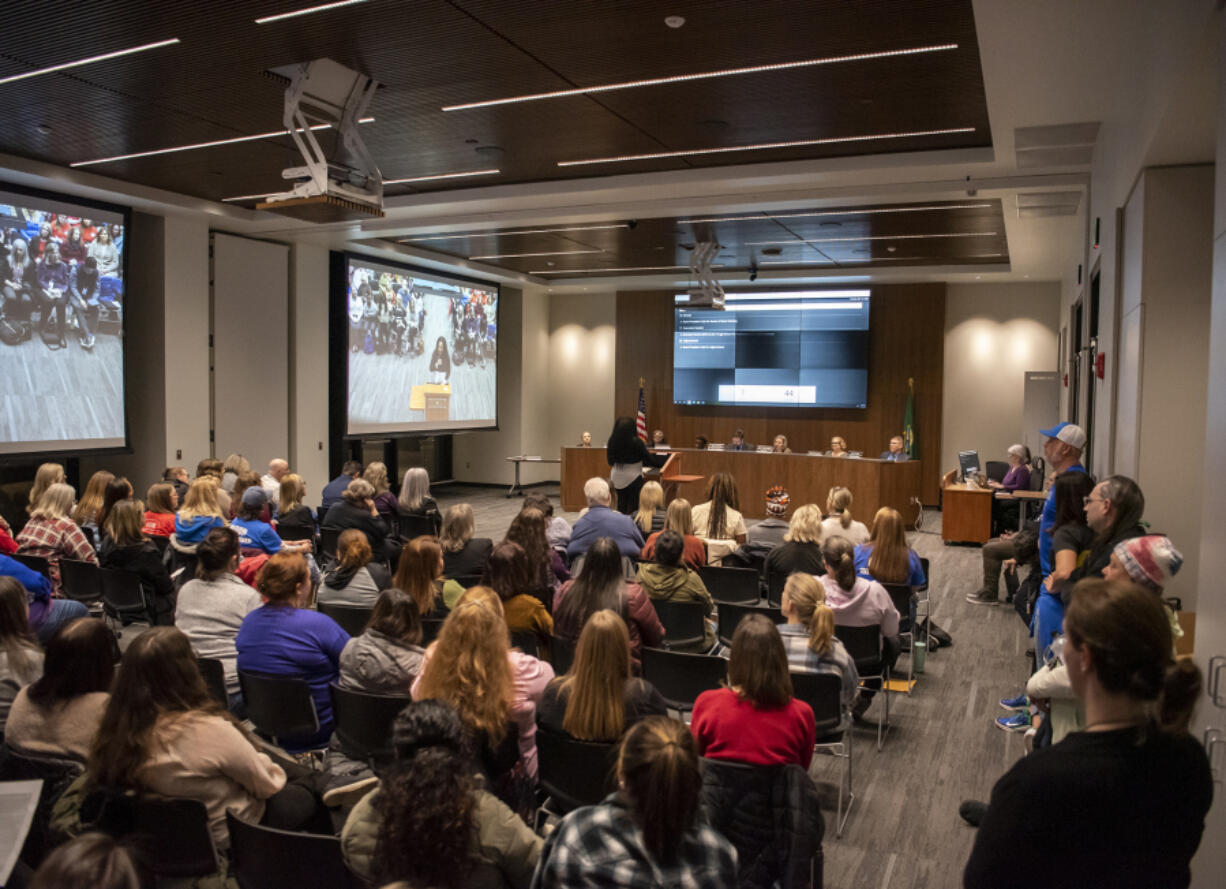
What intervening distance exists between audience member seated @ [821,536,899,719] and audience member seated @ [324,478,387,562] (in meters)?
3.66

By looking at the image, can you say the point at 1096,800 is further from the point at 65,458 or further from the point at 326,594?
the point at 65,458

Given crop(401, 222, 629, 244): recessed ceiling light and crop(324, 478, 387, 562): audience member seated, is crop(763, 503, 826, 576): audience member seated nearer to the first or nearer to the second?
crop(324, 478, 387, 562): audience member seated

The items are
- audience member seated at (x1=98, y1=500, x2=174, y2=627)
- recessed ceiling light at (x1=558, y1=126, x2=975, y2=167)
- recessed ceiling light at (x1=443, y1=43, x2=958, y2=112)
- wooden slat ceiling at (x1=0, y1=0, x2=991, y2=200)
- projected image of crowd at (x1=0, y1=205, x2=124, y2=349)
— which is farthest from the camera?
projected image of crowd at (x1=0, y1=205, x2=124, y2=349)

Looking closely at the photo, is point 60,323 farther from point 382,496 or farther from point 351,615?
point 351,615

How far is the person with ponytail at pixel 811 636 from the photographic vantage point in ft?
12.3

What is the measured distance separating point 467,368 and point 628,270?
3188 mm

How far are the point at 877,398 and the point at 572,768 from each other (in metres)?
13.3

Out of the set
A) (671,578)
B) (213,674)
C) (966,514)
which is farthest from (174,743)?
(966,514)

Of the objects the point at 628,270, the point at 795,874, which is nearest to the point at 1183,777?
the point at 795,874

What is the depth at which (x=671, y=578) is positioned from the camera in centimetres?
499

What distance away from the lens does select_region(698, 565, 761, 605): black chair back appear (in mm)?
5844

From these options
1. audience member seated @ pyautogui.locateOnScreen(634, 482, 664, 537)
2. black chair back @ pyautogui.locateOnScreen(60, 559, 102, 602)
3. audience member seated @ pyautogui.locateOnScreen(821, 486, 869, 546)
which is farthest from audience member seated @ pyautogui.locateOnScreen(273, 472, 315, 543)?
audience member seated @ pyautogui.locateOnScreen(821, 486, 869, 546)

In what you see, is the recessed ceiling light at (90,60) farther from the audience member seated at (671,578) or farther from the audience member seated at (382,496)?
the audience member seated at (671,578)

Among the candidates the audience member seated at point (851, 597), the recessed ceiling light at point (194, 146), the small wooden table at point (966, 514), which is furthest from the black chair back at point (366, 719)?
the small wooden table at point (966, 514)
